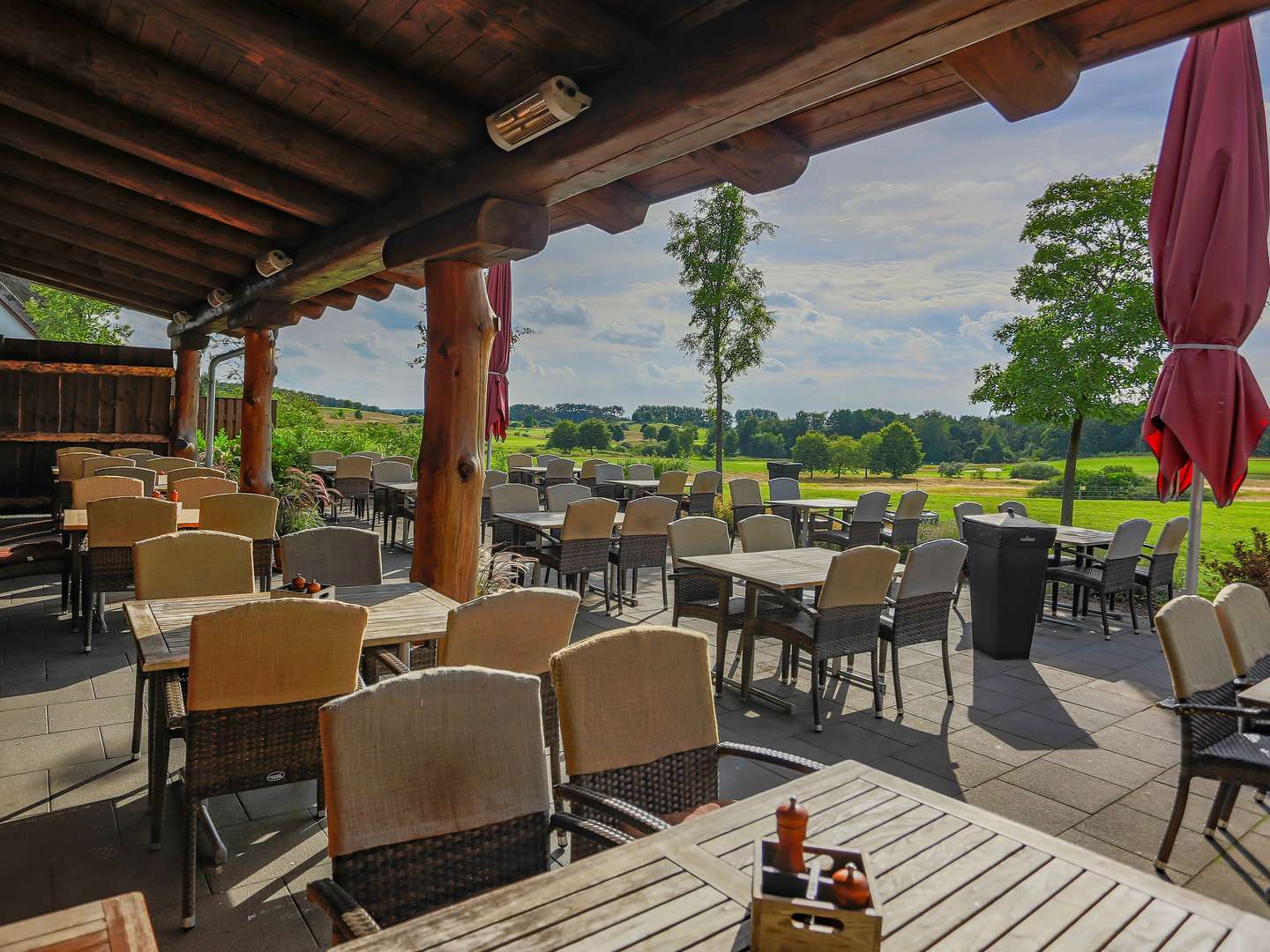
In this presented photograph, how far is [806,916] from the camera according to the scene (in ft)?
3.40

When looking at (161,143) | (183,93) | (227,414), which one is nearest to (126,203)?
(161,143)

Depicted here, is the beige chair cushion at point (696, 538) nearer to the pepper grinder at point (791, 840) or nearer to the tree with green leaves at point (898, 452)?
the pepper grinder at point (791, 840)

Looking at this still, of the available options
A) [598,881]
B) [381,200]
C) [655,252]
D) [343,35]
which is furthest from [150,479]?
[655,252]

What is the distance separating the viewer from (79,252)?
7.80 meters

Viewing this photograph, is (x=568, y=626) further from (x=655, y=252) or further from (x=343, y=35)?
(x=655, y=252)

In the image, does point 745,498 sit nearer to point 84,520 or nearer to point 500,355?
point 500,355

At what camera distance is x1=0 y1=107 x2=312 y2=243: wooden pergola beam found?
462 centimetres

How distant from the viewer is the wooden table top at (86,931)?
3.35 feet

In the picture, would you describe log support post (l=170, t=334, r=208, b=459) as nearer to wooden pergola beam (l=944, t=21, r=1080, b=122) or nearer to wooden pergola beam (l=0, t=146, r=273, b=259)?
wooden pergola beam (l=0, t=146, r=273, b=259)

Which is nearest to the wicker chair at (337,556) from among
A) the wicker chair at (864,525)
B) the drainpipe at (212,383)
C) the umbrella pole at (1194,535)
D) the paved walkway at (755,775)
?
the paved walkway at (755,775)

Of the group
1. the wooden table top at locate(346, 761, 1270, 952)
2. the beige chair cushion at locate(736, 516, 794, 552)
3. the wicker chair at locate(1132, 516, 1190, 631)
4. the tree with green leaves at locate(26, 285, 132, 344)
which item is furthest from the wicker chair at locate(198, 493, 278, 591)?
the tree with green leaves at locate(26, 285, 132, 344)

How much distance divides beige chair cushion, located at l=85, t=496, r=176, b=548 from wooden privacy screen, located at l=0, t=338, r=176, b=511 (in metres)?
7.53

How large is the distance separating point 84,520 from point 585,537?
3382 mm

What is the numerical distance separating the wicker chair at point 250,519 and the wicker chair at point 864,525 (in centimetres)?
502
